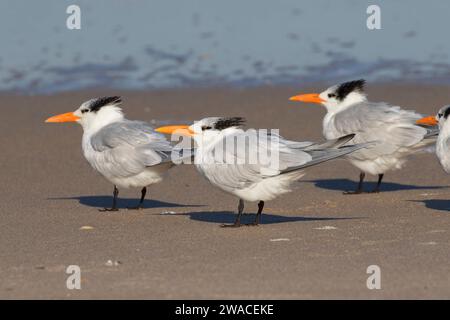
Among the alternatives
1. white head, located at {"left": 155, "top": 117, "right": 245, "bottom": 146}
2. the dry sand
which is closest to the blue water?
the dry sand

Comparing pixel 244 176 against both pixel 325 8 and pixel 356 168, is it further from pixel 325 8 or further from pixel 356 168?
pixel 325 8

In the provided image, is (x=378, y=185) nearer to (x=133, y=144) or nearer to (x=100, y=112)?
(x=133, y=144)

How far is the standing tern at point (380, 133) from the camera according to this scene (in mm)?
8500

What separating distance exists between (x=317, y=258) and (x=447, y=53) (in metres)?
7.74

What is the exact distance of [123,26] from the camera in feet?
48.2

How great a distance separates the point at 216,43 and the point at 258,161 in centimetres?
723

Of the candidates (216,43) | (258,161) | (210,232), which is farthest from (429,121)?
(216,43)

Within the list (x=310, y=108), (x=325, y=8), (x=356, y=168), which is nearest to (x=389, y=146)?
(x=356, y=168)

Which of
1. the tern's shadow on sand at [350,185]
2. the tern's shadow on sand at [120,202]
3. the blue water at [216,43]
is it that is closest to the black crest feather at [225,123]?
the tern's shadow on sand at [120,202]

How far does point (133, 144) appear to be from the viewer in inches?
309

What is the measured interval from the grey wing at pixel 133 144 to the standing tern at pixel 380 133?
5.47ft

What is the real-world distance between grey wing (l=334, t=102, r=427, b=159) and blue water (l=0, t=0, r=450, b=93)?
3.54 meters

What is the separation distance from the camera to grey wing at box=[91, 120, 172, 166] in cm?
771

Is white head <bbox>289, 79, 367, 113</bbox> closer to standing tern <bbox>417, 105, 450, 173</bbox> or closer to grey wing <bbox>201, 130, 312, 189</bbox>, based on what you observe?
standing tern <bbox>417, 105, 450, 173</bbox>
